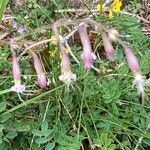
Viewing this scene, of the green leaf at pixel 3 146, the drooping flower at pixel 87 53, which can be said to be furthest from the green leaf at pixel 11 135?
the drooping flower at pixel 87 53

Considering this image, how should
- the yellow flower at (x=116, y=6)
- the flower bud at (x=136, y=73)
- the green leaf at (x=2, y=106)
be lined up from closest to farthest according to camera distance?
the flower bud at (x=136, y=73), the green leaf at (x=2, y=106), the yellow flower at (x=116, y=6)

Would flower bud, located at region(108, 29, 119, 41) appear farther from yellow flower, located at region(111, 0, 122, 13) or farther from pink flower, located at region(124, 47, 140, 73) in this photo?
yellow flower, located at region(111, 0, 122, 13)

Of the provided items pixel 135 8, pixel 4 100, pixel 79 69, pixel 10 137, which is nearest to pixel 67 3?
pixel 135 8

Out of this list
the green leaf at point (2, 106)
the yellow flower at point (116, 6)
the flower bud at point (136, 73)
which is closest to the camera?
the flower bud at point (136, 73)

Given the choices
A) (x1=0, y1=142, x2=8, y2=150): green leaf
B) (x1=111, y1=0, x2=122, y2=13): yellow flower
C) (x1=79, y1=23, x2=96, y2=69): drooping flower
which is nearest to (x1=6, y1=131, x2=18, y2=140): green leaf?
(x1=0, y1=142, x2=8, y2=150): green leaf

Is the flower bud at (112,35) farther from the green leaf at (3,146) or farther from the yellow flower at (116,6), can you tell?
the yellow flower at (116,6)

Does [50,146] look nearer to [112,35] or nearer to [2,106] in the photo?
[2,106]

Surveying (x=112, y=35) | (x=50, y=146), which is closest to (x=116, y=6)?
(x=50, y=146)

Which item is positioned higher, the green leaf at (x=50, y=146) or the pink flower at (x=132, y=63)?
the pink flower at (x=132, y=63)

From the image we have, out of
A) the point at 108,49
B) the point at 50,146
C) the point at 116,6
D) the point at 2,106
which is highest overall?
the point at 108,49

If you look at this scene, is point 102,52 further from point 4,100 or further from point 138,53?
point 4,100

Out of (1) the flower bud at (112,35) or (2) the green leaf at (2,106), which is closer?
(1) the flower bud at (112,35)

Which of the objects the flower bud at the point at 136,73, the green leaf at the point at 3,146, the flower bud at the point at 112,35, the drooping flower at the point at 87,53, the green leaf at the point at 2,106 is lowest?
the green leaf at the point at 3,146
